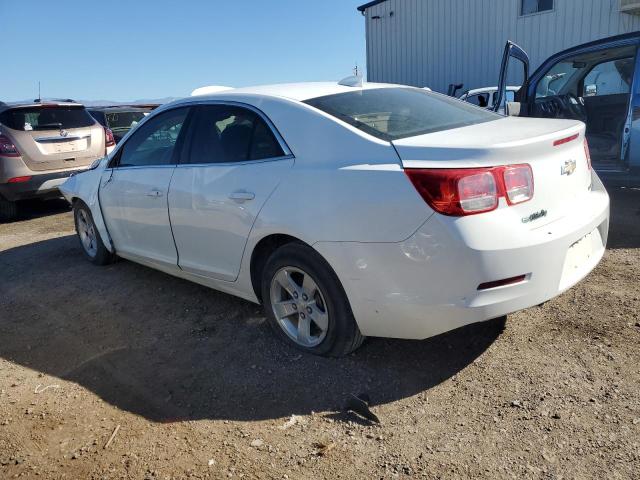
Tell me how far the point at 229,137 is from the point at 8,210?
6028mm

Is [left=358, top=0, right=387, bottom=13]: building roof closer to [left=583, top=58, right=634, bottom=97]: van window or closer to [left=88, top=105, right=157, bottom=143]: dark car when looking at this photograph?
[left=88, top=105, right=157, bottom=143]: dark car

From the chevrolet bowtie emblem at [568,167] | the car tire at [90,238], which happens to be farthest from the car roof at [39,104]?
the chevrolet bowtie emblem at [568,167]

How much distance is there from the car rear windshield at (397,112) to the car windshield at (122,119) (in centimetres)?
900

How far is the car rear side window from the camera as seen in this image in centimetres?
331

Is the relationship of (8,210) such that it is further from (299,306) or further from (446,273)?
(446,273)

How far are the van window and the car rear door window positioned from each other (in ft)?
18.5

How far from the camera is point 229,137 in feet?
11.7

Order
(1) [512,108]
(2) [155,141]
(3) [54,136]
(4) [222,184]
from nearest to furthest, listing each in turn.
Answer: (4) [222,184]
(2) [155,141]
(1) [512,108]
(3) [54,136]

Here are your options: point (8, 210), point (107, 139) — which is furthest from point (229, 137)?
point (107, 139)

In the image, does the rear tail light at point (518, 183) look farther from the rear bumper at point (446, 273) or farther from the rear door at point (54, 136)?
the rear door at point (54, 136)

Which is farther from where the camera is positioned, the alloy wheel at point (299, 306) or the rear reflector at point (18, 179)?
the rear reflector at point (18, 179)

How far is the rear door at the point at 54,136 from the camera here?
7.79 meters

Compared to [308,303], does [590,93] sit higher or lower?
higher

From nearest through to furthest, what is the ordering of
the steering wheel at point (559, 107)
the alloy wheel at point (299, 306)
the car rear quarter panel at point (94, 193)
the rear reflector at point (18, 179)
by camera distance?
the alloy wheel at point (299, 306)
the car rear quarter panel at point (94, 193)
the steering wheel at point (559, 107)
the rear reflector at point (18, 179)
